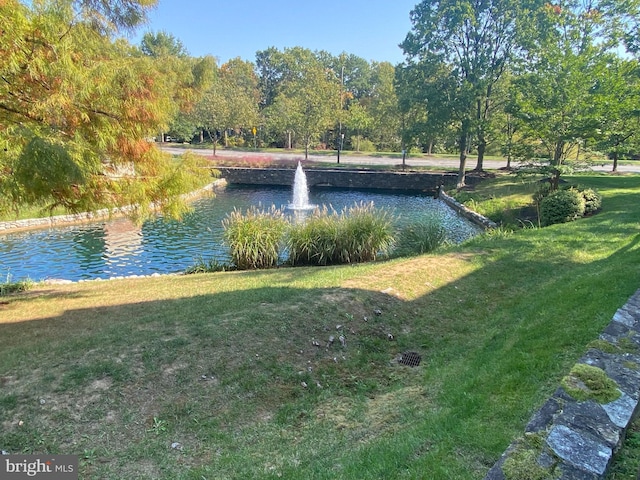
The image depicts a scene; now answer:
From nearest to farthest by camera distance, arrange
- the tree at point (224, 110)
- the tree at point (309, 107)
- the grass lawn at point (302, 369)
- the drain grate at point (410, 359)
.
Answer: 1. the grass lawn at point (302, 369)
2. the drain grate at point (410, 359)
3. the tree at point (309, 107)
4. the tree at point (224, 110)

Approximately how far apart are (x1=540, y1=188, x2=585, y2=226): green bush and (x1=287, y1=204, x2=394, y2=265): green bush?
4.81 m

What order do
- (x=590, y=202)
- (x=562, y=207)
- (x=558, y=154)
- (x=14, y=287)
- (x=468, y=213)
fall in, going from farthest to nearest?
(x=468, y=213) → (x=558, y=154) → (x=590, y=202) → (x=562, y=207) → (x=14, y=287)

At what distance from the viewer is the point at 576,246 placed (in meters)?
7.71

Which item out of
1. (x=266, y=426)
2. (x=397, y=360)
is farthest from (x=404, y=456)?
(x=397, y=360)

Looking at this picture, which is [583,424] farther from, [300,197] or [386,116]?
[386,116]

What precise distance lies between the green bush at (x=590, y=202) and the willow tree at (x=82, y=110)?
10366 mm

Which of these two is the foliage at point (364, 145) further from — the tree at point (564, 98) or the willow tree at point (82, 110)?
the willow tree at point (82, 110)

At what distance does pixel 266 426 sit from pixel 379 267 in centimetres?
409

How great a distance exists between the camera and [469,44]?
68.2 ft

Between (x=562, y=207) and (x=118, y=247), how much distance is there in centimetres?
1179

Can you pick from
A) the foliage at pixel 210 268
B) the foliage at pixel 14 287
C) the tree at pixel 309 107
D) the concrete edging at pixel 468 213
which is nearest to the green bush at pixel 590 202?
the concrete edging at pixel 468 213

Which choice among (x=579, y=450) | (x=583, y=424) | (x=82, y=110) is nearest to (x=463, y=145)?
(x=82, y=110)

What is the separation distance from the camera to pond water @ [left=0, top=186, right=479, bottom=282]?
31.9 ft

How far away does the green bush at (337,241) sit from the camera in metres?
8.75
